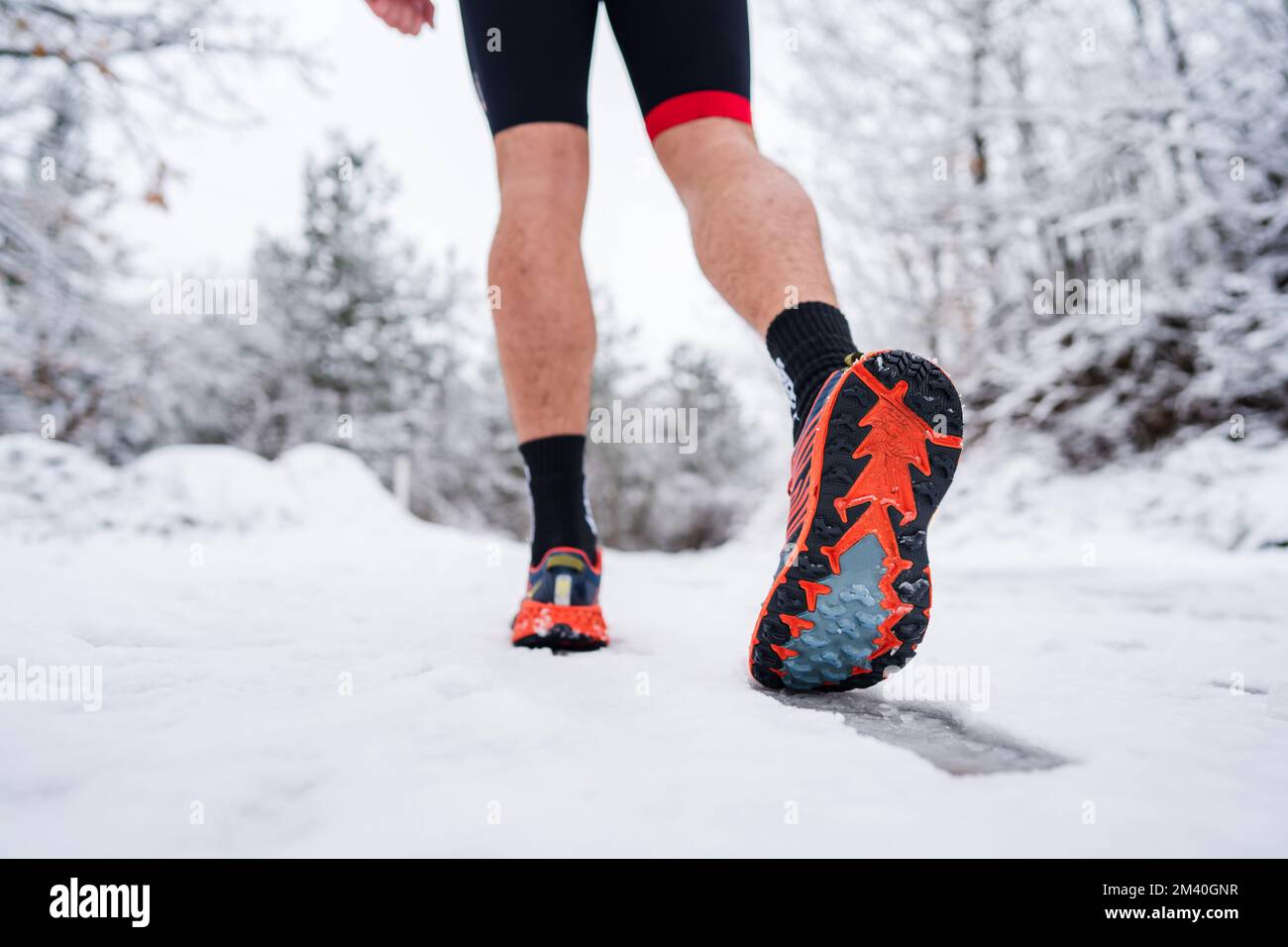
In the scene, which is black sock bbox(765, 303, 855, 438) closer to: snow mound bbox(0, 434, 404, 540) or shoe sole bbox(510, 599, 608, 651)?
shoe sole bbox(510, 599, 608, 651)

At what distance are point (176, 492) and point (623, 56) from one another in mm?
3381

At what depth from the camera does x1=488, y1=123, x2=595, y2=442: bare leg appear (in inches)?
39.6

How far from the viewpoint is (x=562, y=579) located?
3.25 ft

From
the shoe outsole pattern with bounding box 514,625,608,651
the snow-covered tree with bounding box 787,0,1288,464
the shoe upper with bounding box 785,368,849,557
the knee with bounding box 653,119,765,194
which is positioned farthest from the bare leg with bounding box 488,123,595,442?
the snow-covered tree with bounding box 787,0,1288,464

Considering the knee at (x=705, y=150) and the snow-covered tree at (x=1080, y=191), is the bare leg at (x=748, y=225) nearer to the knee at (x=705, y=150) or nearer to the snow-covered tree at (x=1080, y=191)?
the knee at (x=705, y=150)

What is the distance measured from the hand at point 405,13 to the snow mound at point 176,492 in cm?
230

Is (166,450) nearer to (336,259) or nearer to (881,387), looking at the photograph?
(881,387)

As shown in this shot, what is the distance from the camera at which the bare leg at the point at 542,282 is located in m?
1.01

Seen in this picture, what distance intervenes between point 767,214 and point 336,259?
1430cm

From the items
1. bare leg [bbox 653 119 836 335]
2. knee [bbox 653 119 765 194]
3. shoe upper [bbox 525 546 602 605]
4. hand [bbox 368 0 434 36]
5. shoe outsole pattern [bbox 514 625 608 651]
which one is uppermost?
hand [bbox 368 0 434 36]

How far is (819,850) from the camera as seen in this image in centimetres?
39

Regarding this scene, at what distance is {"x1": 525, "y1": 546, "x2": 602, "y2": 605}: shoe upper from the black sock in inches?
14.6

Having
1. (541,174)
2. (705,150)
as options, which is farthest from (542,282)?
(705,150)

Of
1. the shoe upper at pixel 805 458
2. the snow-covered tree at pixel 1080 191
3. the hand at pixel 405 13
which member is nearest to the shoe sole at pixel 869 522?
the shoe upper at pixel 805 458
